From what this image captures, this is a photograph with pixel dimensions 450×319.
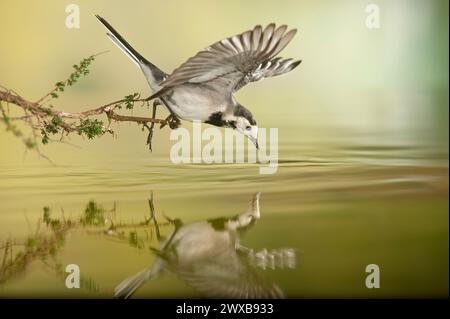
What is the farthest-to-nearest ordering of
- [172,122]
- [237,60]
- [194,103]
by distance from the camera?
[172,122], [194,103], [237,60]

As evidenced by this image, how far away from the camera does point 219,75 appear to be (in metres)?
2.09

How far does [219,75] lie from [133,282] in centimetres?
71

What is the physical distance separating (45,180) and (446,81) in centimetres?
142

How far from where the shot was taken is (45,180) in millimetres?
2293

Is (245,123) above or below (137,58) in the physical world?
below

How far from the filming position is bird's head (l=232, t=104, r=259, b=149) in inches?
86.8

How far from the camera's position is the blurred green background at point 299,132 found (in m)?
2.22

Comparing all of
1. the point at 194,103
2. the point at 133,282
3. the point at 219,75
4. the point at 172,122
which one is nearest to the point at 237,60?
the point at 219,75

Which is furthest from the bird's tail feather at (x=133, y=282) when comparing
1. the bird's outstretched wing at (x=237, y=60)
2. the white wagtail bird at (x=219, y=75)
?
the bird's outstretched wing at (x=237, y=60)

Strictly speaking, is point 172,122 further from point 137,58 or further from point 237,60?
point 237,60

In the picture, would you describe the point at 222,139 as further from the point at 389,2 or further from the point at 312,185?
the point at 389,2

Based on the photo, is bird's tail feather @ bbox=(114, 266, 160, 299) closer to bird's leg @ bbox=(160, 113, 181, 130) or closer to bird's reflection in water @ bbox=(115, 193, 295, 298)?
bird's reflection in water @ bbox=(115, 193, 295, 298)
